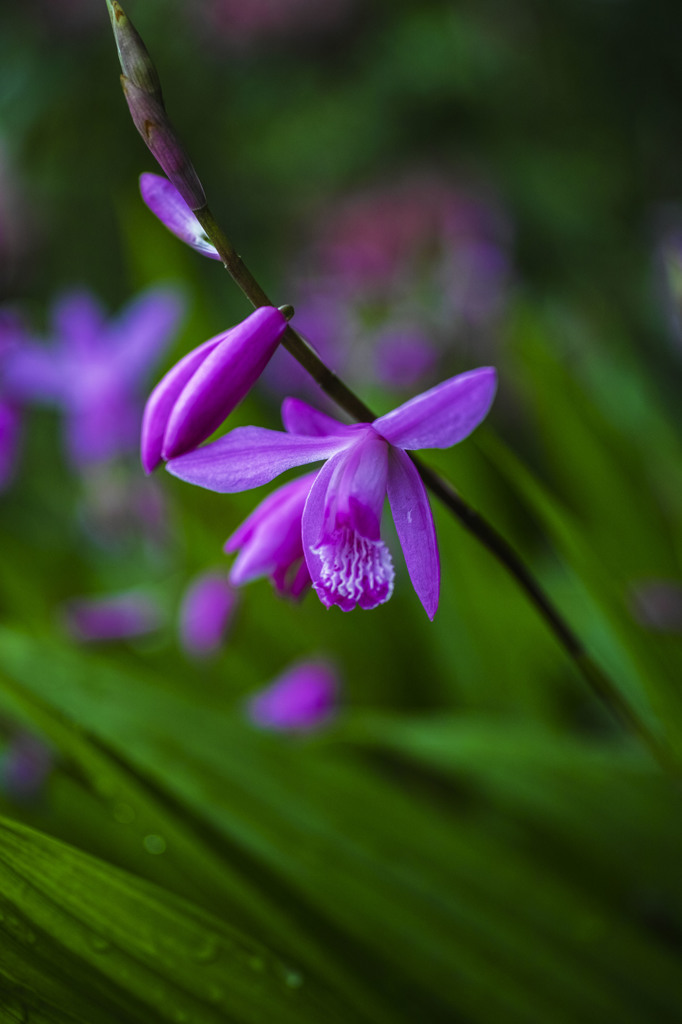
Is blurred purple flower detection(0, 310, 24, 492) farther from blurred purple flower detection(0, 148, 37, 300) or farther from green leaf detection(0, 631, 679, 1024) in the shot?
blurred purple flower detection(0, 148, 37, 300)

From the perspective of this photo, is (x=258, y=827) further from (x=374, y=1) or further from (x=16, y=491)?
(x=374, y=1)

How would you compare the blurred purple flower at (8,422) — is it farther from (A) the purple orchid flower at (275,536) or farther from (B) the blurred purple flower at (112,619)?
(A) the purple orchid flower at (275,536)

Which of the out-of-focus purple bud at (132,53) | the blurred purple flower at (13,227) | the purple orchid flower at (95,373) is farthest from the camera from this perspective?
the blurred purple flower at (13,227)

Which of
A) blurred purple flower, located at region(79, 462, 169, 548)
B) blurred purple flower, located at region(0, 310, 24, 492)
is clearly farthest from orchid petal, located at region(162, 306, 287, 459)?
blurred purple flower, located at region(79, 462, 169, 548)

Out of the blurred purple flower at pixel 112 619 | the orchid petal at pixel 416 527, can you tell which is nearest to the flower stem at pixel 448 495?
the orchid petal at pixel 416 527

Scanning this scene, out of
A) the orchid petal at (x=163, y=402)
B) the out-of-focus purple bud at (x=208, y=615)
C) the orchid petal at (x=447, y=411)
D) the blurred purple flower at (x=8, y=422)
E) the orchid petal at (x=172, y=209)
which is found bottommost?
the orchid petal at (x=447, y=411)

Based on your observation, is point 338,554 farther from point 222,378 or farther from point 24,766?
point 24,766
